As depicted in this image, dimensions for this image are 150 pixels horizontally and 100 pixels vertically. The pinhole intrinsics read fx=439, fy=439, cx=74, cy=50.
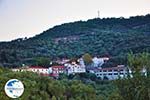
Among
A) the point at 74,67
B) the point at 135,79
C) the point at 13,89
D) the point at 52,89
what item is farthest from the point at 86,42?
the point at 13,89

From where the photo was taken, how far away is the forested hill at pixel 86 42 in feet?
177

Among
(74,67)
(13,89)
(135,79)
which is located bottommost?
(74,67)

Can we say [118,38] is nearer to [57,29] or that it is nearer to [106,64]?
[106,64]

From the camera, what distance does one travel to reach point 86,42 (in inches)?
2778

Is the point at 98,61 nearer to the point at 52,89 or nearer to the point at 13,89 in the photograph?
the point at 52,89

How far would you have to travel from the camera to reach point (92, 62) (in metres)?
59.2

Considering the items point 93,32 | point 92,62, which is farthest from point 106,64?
point 93,32

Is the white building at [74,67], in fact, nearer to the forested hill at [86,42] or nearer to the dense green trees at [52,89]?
the forested hill at [86,42]

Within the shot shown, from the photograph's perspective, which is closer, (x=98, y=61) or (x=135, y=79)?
(x=135, y=79)

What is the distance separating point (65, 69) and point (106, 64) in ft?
19.4

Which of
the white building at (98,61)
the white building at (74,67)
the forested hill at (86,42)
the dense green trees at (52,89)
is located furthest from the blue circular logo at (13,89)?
the white building at (98,61)

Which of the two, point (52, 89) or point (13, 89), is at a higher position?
point (13, 89)

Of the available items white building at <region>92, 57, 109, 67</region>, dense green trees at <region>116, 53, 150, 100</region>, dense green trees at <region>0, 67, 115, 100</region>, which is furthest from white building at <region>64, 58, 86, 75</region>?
dense green trees at <region>116, 53, 150, 100</region>

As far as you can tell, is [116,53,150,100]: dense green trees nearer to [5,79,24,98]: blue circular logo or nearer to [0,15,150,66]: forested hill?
[5,79,24,98]: blue circular logo
